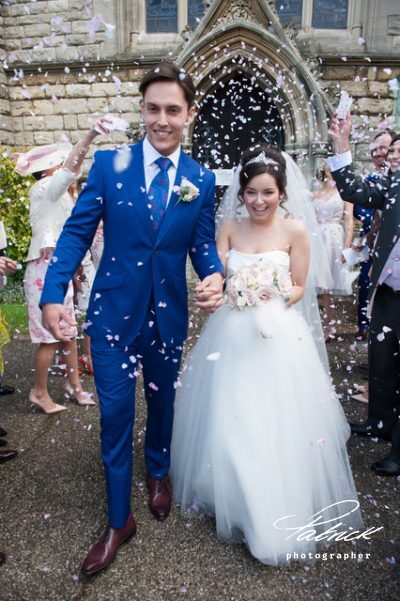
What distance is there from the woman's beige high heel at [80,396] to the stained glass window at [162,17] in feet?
27.6

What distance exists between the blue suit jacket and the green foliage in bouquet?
23.2ft

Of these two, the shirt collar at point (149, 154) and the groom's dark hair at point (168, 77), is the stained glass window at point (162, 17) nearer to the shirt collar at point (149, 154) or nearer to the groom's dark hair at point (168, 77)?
the groom's dark hair at point (168, 77)

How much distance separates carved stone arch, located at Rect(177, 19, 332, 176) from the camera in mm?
8695

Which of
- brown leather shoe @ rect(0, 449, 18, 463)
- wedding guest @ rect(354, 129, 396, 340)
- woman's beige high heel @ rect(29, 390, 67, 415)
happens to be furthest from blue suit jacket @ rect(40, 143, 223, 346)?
wedding guest @ rect(354, 129, 396, 340)

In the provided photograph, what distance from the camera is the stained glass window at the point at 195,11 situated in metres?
9.47

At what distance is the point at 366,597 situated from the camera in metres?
2.17

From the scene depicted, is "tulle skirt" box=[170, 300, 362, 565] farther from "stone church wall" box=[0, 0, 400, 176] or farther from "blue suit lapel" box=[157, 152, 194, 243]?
"stone church wall" box=[0, 0, 400, 176]

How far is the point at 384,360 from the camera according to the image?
139 inches

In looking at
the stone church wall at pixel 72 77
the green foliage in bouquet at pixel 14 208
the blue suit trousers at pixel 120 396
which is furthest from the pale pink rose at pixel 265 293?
the stone church wall at pixel 72 77

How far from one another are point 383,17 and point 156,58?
14.8 ft

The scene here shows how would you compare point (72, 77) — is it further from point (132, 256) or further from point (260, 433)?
point (260, 433)

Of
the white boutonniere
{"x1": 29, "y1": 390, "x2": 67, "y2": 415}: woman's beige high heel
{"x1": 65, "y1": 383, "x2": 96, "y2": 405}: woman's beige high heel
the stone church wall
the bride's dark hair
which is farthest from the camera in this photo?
the stone church wall

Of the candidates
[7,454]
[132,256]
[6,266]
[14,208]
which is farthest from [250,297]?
[14,208]

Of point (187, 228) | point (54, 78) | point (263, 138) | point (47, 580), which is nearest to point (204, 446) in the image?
point (47, 580)
